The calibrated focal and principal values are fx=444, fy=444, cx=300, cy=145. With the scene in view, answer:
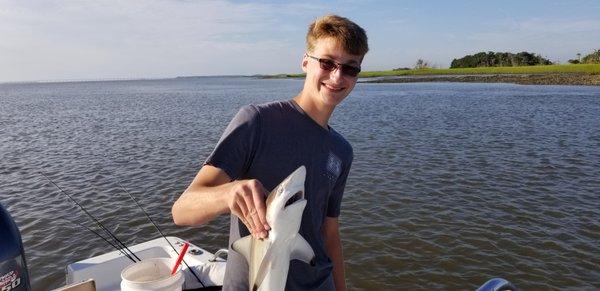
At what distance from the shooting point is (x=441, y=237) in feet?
36.8

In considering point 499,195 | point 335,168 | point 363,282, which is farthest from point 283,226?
point 499,195

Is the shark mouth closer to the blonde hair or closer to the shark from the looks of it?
the shark

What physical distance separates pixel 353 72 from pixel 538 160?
17.7 metres

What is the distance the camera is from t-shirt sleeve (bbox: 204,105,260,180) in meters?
2.74

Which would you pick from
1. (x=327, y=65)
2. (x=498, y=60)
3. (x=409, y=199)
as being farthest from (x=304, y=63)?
(x=498, y=60)

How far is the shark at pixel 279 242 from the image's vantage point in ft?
7.38

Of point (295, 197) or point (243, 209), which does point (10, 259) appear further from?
point (295, 197)

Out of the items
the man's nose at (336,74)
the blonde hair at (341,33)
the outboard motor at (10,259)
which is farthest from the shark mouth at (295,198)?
the outboard motor at (10,259)

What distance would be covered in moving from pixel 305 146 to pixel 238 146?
0.51m

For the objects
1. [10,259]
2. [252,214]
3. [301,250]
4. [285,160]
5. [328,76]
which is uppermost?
[328,76]

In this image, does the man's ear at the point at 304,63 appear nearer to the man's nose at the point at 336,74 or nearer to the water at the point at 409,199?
the man's nose at the point at 336,74

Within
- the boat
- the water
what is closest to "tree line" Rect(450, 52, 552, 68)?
the water

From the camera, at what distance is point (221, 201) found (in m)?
2.36

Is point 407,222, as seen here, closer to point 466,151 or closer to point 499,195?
point 499,195
